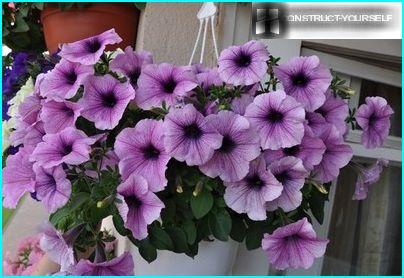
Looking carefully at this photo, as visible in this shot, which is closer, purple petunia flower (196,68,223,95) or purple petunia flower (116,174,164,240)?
purple petunia flower (116,174,164,240)

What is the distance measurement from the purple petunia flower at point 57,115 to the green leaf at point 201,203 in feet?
0.71

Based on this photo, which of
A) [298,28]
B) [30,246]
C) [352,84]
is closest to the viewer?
[298,28]

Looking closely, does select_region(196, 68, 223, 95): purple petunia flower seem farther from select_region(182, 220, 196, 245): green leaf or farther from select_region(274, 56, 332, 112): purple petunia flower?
select_region(182, 220, 196, 245): green leaf

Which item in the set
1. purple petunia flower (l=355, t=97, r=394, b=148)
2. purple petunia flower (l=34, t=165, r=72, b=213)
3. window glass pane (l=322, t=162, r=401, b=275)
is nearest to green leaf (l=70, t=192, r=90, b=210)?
purple petunia flower (l=34, t=165, r=72, b=213)

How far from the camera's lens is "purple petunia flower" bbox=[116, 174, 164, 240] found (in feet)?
2.07

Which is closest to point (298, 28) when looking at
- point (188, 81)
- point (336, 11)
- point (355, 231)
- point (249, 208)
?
point (336, 11)

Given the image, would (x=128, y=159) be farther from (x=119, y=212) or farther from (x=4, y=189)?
(x=4, y=189)

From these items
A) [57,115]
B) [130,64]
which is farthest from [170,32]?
[57,115]

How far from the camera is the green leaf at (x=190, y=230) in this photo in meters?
0.71

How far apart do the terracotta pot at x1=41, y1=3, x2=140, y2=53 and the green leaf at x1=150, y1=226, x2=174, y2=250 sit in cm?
57

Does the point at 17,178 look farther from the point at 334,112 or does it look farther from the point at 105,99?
the point at 334,112

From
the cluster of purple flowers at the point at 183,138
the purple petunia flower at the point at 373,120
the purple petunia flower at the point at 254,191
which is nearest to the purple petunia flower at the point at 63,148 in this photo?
the cluster of purple flowers at the point at 183,138

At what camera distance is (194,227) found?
715 mm

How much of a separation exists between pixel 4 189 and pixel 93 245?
16cm
